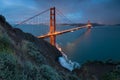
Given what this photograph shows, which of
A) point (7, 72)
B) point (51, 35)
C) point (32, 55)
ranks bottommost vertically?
point (51, 35)

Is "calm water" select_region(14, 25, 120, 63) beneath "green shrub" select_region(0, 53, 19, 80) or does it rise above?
beneath

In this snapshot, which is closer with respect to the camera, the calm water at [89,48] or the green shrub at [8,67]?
the green shrub at [8,67]

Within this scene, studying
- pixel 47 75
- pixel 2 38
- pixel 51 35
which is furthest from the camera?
pixel 51 35

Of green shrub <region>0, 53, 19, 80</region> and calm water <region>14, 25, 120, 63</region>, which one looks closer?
green shrub <region>0, 53, 19, 80</region>

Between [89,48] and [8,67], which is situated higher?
[8,67]

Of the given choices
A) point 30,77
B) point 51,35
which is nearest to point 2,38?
point 30,77

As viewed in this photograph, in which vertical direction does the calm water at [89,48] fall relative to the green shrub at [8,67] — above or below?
below

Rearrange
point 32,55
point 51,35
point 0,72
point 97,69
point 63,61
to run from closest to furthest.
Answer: point 0,72, point 32,55, point 63,61, point 97,69, point 51,35

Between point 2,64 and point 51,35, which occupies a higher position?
point 2,64

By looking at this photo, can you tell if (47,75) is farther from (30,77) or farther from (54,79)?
(30,77)

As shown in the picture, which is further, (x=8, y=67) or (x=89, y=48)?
(x=89, y=48)

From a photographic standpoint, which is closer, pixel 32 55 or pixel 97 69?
pixel 32 55
